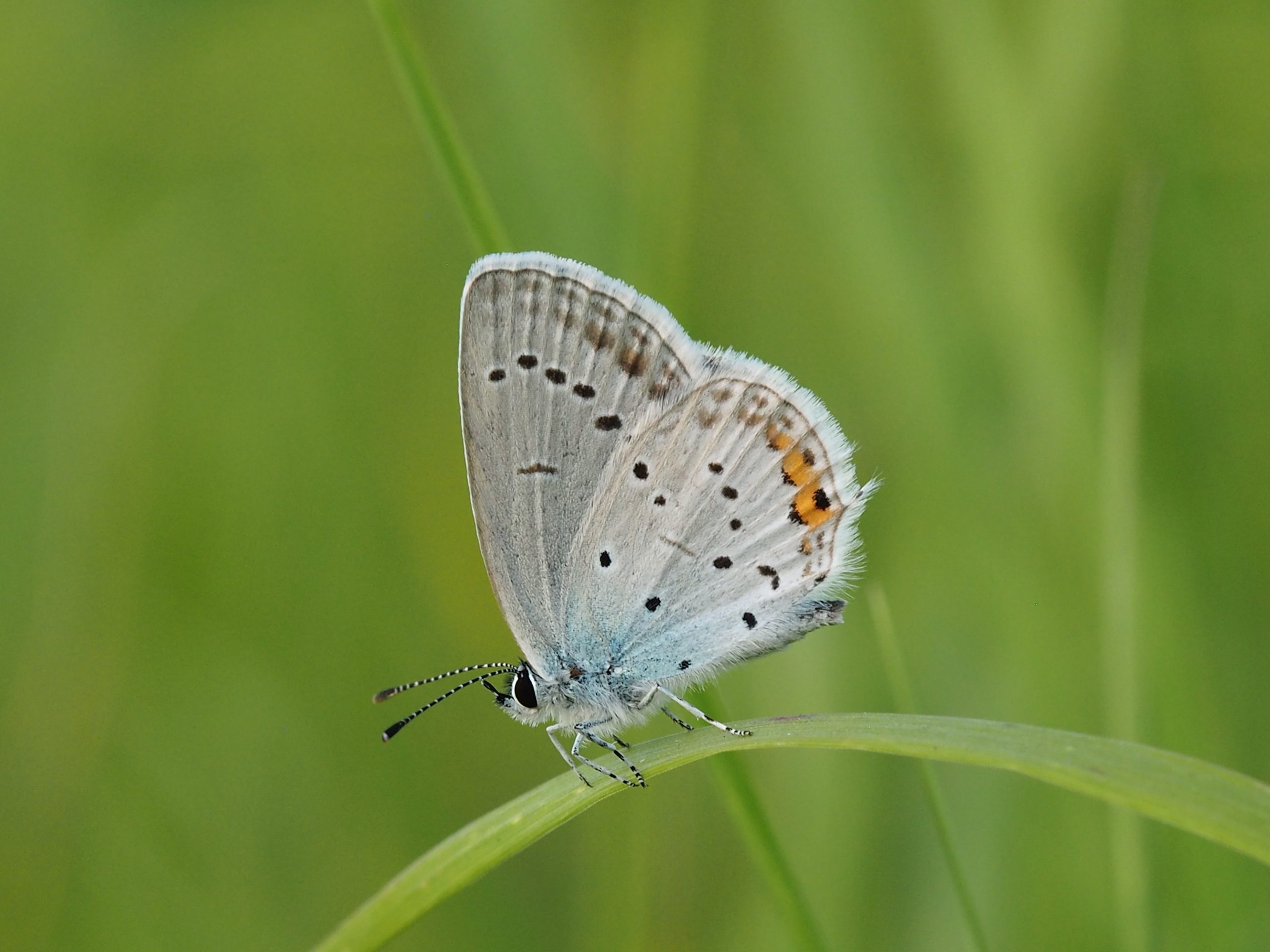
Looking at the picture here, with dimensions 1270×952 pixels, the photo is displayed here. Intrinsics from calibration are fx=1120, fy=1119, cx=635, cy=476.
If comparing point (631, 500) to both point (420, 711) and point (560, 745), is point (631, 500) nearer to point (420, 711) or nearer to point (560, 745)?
point (560, 745)

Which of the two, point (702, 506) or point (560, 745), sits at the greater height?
point (702, 506)

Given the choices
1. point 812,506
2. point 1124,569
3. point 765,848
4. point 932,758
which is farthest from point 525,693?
point 1124,569

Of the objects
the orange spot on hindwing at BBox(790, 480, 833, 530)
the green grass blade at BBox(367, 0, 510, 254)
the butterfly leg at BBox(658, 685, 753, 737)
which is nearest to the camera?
the green grass blade at BBox(367, 0, 510, 254)

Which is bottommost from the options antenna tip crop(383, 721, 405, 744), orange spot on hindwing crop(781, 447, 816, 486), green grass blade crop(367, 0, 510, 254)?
orange spot on hindwing crop(781, 447, 816, 486)

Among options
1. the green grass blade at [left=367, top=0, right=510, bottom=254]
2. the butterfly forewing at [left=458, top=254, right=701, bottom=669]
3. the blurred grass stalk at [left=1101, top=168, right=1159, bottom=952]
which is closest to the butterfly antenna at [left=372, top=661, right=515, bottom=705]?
the butterfly forewing at [left=458, top=254, right=701, bottom=669]

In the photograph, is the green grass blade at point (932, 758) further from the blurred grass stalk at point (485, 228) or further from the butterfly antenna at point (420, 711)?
the butterfly antenna at point (420, 711)

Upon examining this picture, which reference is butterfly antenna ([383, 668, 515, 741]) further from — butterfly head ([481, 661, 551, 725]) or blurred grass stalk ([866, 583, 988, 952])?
blurred grass stalk ([866, 583, 988, 952])

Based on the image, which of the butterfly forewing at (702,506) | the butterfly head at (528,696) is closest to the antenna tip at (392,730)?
the butterfly head at (528,696)
